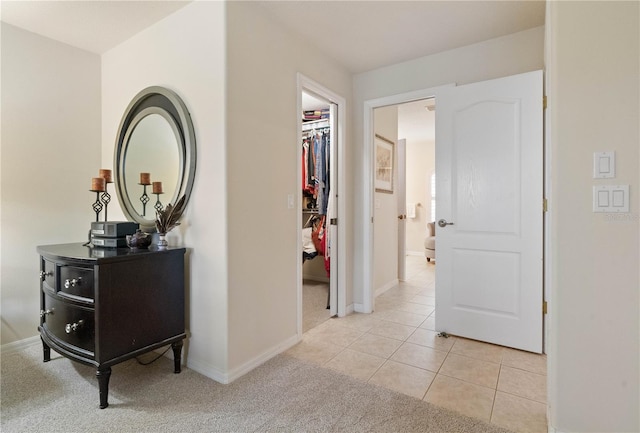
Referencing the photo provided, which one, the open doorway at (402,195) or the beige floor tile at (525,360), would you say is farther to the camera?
the open doorway at (402,195)

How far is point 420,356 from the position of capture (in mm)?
2344

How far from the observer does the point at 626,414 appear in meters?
1.29

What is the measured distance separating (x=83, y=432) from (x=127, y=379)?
18.3 inches

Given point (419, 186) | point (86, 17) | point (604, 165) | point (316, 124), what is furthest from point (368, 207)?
point (419, 186)

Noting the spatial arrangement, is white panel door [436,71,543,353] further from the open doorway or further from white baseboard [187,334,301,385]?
white baseboard [187,334,301,385]

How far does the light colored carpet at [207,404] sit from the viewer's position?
1582 mm

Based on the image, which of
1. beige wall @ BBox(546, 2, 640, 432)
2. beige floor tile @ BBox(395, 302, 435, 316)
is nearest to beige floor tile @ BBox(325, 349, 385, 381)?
beige wall @ BBox(546, 2, 640, 432)

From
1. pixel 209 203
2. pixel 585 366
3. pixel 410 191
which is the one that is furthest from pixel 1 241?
pixel 410 191

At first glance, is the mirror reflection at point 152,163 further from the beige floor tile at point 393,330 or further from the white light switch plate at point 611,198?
the white light switch plate at point 611,198

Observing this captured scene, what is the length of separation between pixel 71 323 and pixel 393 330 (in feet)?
7.55

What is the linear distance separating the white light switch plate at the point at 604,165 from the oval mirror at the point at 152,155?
6.83ft

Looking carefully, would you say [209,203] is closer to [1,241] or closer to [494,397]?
[1,241]

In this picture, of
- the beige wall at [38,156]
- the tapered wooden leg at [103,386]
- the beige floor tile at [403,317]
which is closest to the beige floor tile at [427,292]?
the beige floor tile at [403,317]

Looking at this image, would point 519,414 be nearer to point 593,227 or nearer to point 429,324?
point 593,227
